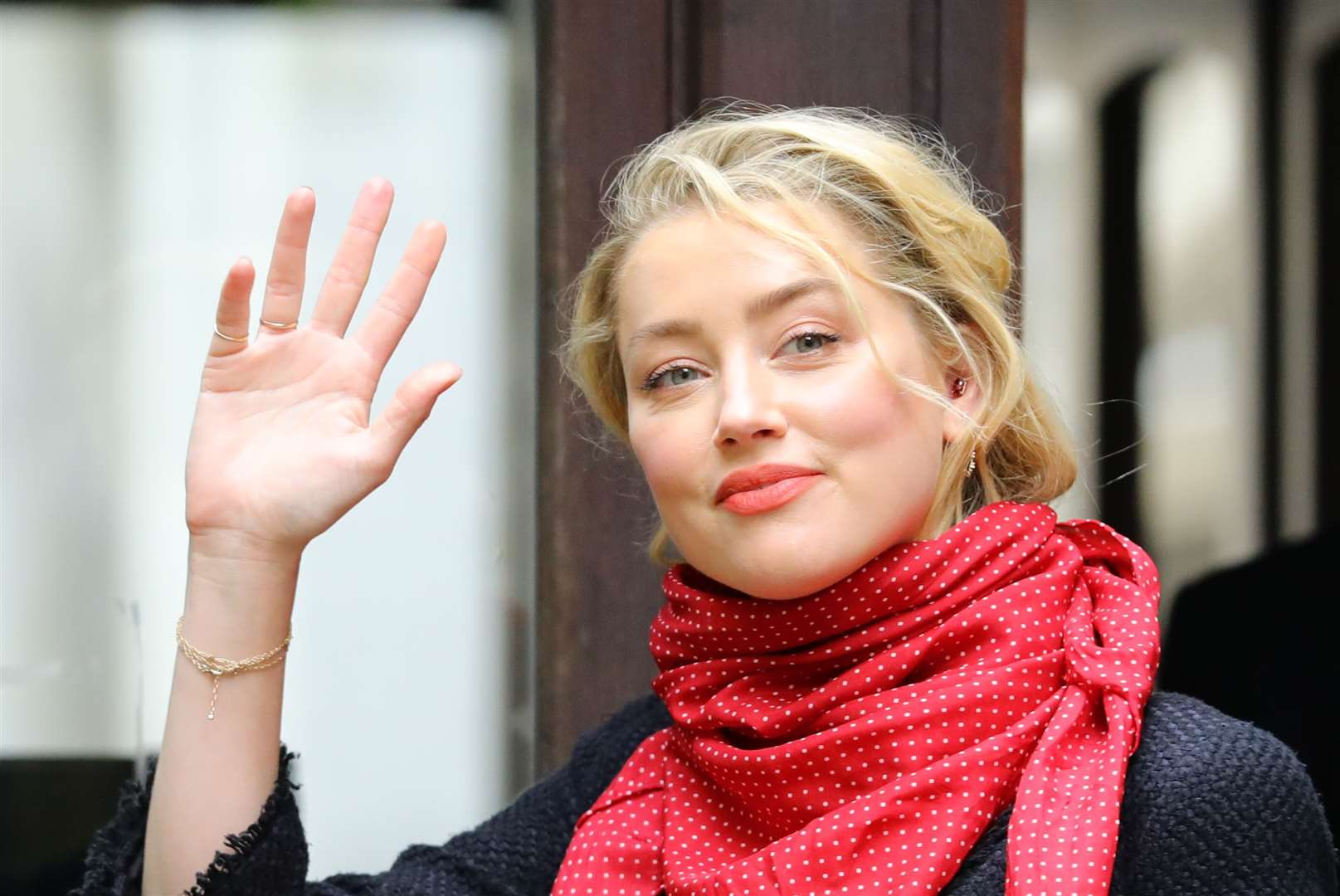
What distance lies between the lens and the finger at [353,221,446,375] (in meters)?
1.42

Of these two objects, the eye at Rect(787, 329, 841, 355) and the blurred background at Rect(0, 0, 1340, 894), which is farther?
the blurred background at Rect(0, 0, 1340, 894)

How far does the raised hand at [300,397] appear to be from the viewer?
1350mm

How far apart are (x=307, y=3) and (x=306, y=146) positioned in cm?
20

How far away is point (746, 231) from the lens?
4.44 feet

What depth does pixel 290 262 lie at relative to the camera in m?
1.37

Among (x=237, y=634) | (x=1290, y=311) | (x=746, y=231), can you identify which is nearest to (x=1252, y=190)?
(x=1290, y=311)

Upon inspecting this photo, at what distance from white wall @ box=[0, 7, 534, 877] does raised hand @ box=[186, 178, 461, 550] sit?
71 centimetres

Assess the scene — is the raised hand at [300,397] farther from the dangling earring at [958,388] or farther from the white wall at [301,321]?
the white wall at [301,321]

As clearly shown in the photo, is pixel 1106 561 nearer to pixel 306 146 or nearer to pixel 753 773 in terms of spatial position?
pixel 753 773

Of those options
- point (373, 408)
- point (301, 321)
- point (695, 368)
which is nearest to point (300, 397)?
point (695, 368)

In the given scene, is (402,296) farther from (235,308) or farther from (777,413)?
(777,413)

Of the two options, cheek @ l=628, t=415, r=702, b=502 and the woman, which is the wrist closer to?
the woman

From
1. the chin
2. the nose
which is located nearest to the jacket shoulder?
the chin

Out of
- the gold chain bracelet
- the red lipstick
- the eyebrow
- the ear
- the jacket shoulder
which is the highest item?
the eyebrow
